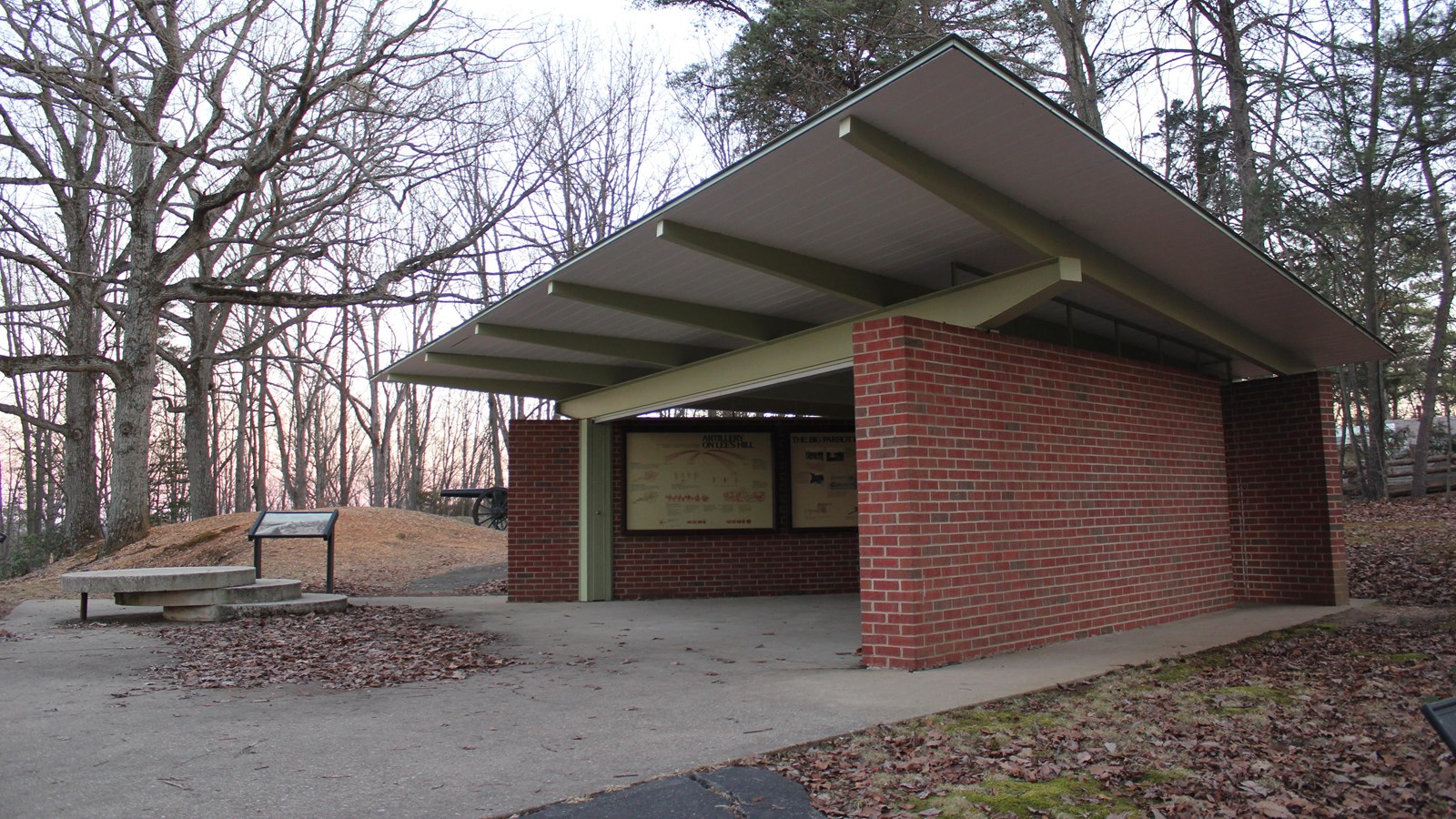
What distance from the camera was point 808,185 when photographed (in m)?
6.05

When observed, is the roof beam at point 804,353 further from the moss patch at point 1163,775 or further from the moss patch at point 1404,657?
the moss patch at point 1163,775

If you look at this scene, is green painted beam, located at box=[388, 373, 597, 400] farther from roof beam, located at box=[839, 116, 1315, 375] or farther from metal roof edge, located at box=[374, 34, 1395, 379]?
roof beam, located at box=[839, 116, 1315, 375]

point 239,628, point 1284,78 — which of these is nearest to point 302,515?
point 239,628

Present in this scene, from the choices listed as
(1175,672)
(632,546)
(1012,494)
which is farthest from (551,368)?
(1175,672)

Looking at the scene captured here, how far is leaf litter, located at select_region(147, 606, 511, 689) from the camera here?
6.68 m

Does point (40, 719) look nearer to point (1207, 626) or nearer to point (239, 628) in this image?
point (239, 628)

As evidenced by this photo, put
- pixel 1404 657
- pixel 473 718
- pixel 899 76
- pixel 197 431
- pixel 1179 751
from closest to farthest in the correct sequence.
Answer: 1. pixel 1179 751
2. pixel 899 76
3. pixel 473 718
4. pixel 1404 657
5. pixel 197 431

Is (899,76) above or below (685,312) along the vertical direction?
above

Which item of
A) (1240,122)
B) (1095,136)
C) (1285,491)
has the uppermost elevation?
(1240,122)

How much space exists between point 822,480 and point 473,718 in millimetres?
7828

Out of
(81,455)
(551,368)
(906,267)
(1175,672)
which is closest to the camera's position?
(1175,672)

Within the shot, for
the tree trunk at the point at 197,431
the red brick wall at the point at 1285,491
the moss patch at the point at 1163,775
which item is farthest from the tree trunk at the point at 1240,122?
the tree trunk at the point at 197,431

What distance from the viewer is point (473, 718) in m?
5.23

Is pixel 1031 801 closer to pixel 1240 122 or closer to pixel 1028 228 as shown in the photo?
pixel 1028 228
